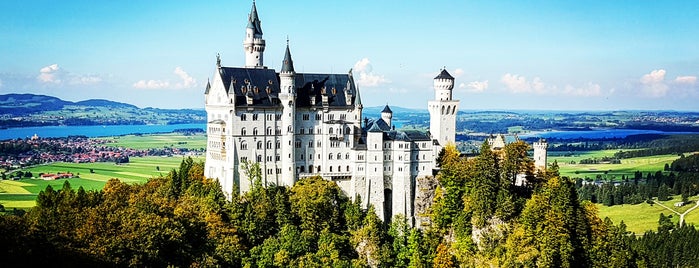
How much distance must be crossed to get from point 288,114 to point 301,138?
3.98m

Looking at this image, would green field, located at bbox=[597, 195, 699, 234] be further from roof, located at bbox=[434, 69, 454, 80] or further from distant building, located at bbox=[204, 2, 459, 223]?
distant building, located at bbox=[204, 2, 459, 223]

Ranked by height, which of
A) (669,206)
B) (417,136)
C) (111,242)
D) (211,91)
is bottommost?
(669,206)

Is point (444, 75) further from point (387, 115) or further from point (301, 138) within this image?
point (301, 138)

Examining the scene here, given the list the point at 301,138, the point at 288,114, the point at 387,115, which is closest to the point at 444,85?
the point at 387,115

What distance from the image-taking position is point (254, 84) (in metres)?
81.7

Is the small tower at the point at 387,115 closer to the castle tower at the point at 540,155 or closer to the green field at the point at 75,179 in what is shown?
the castle tower at the point at 540,155

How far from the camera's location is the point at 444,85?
88.4m

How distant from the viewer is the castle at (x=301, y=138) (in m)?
80.2

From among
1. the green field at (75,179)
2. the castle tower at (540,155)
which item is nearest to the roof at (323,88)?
the castle tower at (540,155)

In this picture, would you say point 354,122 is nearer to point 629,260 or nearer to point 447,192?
point 447,192

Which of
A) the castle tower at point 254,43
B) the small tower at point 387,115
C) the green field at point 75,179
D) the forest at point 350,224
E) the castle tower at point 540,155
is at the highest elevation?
the castle tower at point 254,43

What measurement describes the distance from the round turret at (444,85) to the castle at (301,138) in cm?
646

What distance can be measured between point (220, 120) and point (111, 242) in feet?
79.2

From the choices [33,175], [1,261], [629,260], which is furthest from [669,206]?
[33,175]
